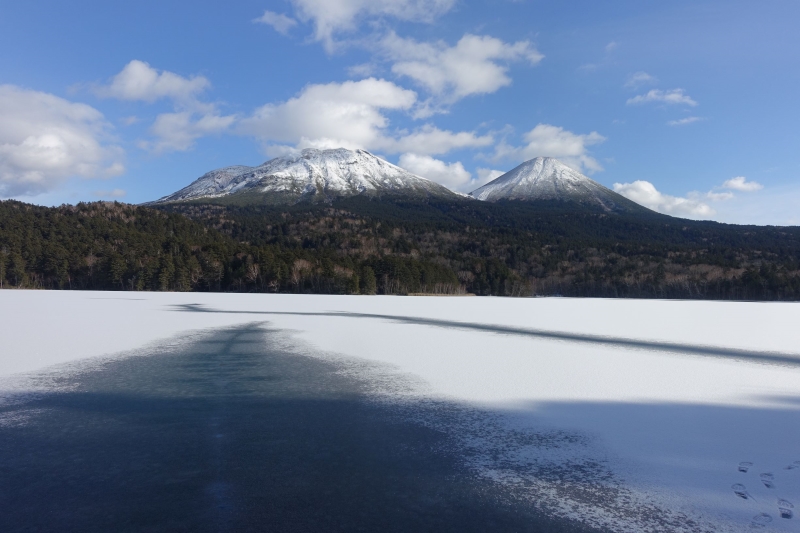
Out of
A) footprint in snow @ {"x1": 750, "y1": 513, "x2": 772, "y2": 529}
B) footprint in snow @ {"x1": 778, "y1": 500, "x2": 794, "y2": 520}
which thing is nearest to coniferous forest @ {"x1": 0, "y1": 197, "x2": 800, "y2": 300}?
footprint in snow @ {"x1": 778, "y1": 500, "x2": 794, "y2": 520}

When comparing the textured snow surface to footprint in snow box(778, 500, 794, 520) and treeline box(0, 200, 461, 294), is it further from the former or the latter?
treeline box(0, 200, 461, 294)

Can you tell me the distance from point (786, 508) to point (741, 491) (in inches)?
21.5

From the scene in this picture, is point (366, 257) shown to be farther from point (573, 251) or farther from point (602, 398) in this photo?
point (602, 398)

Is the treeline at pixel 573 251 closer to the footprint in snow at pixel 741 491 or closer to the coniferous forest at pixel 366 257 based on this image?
the coniferous forest at pixel 366 257

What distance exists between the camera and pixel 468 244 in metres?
139

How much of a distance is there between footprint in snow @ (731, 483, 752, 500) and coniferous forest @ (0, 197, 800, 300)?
7135cm

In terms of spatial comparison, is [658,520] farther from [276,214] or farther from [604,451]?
[276,214]

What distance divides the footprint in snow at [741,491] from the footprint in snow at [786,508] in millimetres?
328

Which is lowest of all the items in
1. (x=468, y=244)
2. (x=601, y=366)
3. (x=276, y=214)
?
(x=601, y=366)

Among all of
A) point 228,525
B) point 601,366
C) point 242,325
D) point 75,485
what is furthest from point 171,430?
point 242,325

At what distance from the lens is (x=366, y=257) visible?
4087 inches

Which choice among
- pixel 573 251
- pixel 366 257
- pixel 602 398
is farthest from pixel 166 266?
pixel 573 251

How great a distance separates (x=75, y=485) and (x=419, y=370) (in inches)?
371

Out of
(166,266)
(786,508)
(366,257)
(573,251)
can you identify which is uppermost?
(573,251)
